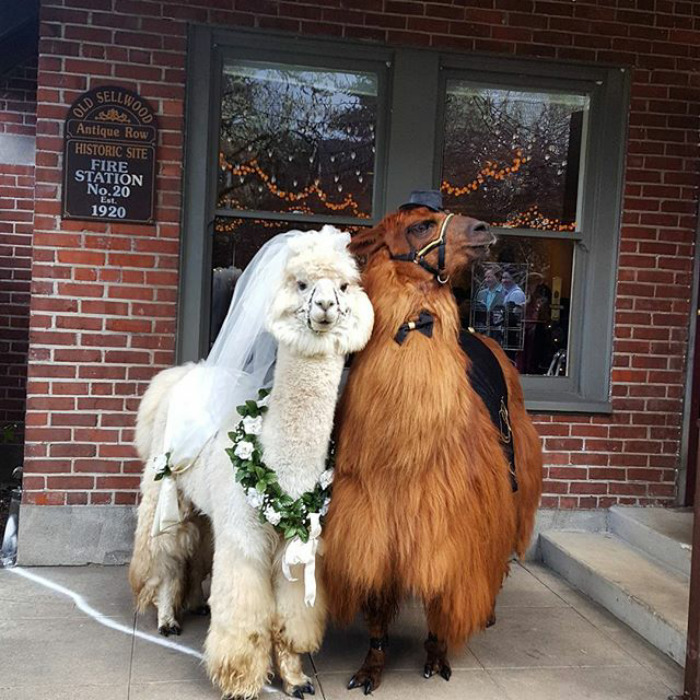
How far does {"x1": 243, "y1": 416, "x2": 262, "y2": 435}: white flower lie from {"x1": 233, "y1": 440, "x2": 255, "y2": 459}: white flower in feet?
0.22


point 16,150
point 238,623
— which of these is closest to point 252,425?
point 238,623

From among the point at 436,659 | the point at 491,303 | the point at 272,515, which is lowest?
the point at 436,659

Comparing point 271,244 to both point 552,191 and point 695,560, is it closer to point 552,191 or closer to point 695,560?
point 695,560

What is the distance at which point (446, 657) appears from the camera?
12.0 feet

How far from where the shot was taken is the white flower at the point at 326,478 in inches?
126

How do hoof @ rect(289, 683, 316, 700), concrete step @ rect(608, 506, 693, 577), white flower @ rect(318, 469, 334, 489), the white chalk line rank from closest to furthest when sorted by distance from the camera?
1. white flower @ rect(318, 469, 334, 489)
2. hoof @ rect(289, 683, 316, 700)
3. the white chalk line
4. concrete step @ rect(608, 506, 693, 577)

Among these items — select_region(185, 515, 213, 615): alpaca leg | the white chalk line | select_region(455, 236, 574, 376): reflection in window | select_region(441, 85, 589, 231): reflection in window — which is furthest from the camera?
select_region(455, 236, 574, 376): reflection in window

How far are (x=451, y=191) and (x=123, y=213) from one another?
2188 millimetres

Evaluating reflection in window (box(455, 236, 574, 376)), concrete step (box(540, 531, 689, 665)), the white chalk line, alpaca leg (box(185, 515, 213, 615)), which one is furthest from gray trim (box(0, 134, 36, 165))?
concrete step (box(540, 531, 689, 665))

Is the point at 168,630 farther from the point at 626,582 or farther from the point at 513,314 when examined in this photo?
the point at 513,314

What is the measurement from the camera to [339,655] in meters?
3.80

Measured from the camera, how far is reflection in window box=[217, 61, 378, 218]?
16.8ft

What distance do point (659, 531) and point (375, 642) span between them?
2277 mm

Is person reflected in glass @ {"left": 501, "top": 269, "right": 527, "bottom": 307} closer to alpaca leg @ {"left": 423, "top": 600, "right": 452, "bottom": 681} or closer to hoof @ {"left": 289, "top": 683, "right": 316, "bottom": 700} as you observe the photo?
alpaca leg @ {"left": 423, "top": 600, "right": 452, "bottom": 681}
